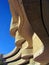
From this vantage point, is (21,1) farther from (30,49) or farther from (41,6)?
(30,49)

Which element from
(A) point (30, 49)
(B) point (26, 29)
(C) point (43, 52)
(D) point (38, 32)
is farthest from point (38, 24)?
(A) point (30, 49)

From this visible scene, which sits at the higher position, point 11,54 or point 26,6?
point 11,54

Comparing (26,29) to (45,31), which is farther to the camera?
(26,29)

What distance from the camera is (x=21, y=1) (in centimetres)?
662

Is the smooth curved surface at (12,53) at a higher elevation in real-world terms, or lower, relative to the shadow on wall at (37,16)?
higher

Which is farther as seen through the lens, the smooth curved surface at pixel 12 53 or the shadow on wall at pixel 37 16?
the smooth curved surface at pixel 12 53

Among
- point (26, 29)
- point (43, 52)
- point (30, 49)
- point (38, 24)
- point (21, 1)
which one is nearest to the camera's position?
point (21, 1)

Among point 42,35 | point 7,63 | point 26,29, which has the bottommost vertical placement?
point 42,35

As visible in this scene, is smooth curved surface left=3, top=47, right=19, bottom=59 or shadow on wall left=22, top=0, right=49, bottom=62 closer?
shadow on wall left=22, top=0, right=49, bottom=62

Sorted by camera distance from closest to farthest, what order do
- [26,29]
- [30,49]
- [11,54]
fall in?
[26,29]
[30,49]
[11,54]

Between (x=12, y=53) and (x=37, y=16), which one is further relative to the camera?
(x=12, y=53)

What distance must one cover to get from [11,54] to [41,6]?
44.7m

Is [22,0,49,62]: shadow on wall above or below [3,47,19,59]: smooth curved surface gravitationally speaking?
below

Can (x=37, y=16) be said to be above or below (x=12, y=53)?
below
